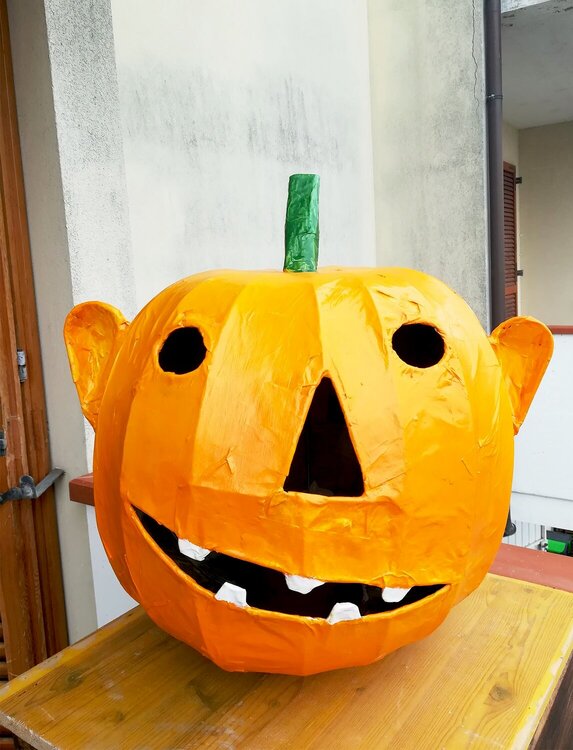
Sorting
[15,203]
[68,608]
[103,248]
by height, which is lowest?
[68,608]

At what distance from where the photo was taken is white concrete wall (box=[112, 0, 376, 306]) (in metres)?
2.42

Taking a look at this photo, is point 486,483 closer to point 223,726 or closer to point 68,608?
point 223,726

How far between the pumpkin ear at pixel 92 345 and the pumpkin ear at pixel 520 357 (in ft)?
2.47

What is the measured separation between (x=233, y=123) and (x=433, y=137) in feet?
5.32

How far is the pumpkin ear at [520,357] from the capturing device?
112cm

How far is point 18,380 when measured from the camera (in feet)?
6.19

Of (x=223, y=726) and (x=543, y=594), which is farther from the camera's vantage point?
(x=543, y=594)

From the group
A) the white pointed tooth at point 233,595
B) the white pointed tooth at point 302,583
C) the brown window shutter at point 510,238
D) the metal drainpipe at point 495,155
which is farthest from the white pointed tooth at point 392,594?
the brown window shutter at point 510,238

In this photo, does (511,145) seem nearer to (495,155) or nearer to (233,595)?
(495,155)

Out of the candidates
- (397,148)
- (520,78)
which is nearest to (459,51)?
(397,148)

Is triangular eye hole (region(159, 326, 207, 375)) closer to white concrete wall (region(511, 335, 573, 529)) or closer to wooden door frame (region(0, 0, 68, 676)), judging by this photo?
wooden door frame (region(0, 0, 68, 676))

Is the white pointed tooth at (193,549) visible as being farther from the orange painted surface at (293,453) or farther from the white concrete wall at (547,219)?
the white concrete wall at (547,219)

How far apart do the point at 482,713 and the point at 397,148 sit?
3792 mm

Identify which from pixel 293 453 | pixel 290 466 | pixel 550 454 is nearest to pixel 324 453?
pixel 290 466
